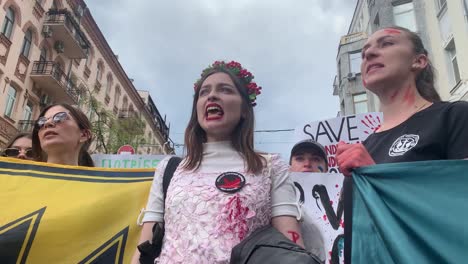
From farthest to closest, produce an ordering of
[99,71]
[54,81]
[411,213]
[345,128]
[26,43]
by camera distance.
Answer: [99,71]
[54,81]
[26,43]
[345,128]
[411,213]

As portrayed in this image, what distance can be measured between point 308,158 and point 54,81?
17.0 metres

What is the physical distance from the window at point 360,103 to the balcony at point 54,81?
14.6 m

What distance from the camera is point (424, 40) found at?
14906mm

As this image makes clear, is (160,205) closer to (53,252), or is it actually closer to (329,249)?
(53,252)

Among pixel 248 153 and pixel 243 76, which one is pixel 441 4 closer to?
pixel 243 76

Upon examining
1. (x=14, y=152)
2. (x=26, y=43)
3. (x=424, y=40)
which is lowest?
(x=14, y=152)

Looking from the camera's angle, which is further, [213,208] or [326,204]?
[326,204]

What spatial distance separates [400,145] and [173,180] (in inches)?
39.4

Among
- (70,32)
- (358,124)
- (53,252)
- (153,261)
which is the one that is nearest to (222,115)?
(153,261)

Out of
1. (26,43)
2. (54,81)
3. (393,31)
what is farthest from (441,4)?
(26,43)

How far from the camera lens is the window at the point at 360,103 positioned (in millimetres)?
22500

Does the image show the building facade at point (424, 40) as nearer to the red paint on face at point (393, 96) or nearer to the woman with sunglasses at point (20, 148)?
the red paint on face at point (393, 96)

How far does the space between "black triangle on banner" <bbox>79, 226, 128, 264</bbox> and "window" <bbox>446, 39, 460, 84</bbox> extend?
1279 cm

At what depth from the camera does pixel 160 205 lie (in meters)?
1.91
